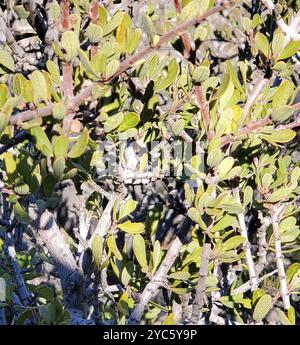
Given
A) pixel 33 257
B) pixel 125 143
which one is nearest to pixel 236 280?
pixel 125 143

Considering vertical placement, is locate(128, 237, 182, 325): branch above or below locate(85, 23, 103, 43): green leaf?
below

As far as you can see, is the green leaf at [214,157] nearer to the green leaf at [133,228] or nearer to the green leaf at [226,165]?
the green leaf at [226,165]

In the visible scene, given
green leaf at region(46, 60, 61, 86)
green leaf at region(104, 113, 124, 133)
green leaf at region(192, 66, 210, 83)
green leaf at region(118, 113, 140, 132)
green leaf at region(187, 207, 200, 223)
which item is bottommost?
green leaf at region(187, 207, 200, 223)

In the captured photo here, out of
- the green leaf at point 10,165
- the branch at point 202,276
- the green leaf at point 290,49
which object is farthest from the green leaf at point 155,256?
the green leaf at point 290,49

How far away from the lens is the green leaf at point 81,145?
748 millimetres

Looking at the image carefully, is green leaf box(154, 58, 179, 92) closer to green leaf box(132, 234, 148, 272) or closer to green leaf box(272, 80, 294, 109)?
green leaf box(272, 80, 294, 109)

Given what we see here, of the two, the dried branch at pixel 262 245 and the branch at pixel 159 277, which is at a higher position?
the branch at pixel 159 277

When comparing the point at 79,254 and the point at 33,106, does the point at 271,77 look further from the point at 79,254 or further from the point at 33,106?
the point at 79,254

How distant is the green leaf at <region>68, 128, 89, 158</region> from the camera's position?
2.45 feet

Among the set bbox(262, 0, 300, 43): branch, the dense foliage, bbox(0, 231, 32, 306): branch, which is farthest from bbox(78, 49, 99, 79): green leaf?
bbox(0, 231, 32, 306): branch

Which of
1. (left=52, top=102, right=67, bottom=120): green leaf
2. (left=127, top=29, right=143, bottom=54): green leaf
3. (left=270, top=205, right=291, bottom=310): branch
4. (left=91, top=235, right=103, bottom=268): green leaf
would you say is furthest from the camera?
(left=270, top=205, right=291, bottom=310): branch

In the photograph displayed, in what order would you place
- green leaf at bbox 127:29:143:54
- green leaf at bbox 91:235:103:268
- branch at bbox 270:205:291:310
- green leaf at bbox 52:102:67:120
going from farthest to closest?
branch at bbox 270:205:291:310 < green leaf at bbox 91:235:103:268 < green leaf at bbox 127:29:143:54 < green leaf at bbox 52:102:67:120

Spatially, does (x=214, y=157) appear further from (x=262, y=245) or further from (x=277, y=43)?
(x=262, y=245)

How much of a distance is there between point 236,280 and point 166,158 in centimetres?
35
